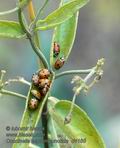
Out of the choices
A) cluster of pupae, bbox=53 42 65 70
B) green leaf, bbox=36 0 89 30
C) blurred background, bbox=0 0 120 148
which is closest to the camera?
green leaf, bbox=36 0 89 30

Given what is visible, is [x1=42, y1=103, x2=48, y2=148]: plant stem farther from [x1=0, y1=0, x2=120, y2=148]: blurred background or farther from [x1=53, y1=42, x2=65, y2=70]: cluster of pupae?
[x1=0, y1=0, x2=120, y2=148]: blurred background

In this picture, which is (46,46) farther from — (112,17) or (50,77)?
(50,77)

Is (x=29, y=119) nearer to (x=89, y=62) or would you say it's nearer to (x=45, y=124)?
(x=45, y=124)

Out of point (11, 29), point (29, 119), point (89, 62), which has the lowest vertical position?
point (29, 119)

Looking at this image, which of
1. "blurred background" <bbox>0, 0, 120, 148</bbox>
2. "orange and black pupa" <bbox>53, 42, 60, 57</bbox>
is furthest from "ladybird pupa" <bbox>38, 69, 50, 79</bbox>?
"blurred background" <bbox>0, 0, 120, 148</bbox>

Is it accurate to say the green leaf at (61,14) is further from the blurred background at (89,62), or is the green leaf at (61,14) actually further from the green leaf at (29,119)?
the blurred background at (89,62)

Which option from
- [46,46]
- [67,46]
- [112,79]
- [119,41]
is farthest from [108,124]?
[67,46]

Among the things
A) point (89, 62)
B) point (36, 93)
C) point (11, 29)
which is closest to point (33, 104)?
point (36, 93)
